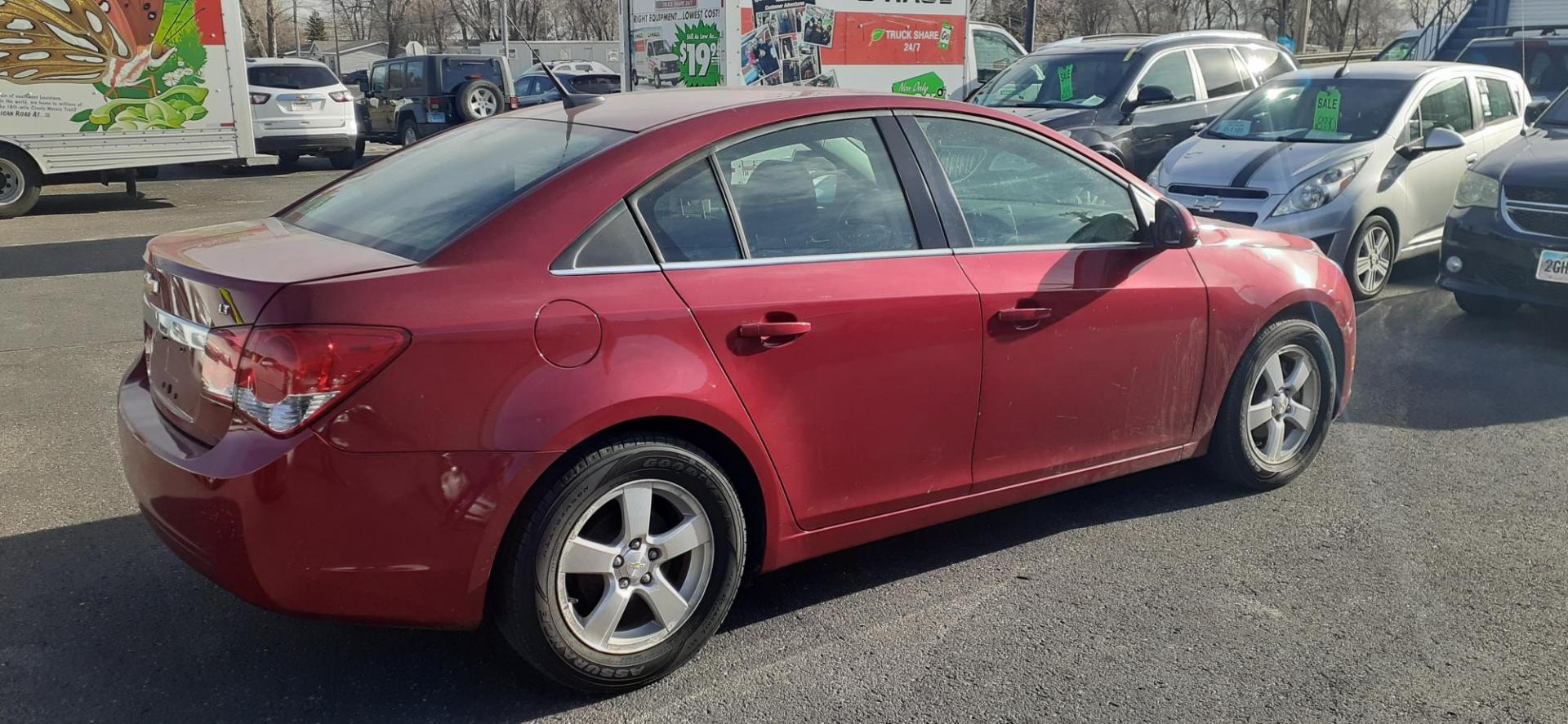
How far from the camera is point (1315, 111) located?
9.27 meters

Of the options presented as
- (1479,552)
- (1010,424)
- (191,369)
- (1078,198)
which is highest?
(1078,198)

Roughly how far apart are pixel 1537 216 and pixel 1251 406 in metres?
3.82

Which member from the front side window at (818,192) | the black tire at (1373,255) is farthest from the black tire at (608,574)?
the black tire at (1373,255)

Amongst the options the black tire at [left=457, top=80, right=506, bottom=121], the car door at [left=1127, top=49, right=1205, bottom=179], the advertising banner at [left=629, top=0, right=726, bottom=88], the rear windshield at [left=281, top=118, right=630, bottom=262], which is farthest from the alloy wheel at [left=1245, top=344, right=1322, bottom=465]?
the black tire at [left=457, top=80, right=506, bottom=121]

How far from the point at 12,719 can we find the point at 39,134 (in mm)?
11913

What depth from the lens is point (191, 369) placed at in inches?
123

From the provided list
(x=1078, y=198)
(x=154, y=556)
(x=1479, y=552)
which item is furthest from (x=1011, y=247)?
(x=154, y=556)

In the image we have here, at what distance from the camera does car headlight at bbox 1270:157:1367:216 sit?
329 inches

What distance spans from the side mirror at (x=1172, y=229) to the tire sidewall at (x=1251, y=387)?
60cm

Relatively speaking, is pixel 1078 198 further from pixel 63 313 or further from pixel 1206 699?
pixel 63 313

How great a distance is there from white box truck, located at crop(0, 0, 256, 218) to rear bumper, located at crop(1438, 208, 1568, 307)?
1200cm

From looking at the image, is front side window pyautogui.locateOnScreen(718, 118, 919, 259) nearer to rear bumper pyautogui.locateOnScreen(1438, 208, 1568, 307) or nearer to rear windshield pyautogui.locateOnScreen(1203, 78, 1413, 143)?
rear bumper pyautogui.locateOnScreen(1438, 208, 1568, 307)

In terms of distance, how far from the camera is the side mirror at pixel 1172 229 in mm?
4270

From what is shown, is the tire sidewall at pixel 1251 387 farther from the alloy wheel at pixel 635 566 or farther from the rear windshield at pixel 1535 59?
the rear windshield at pixel 1535 59
